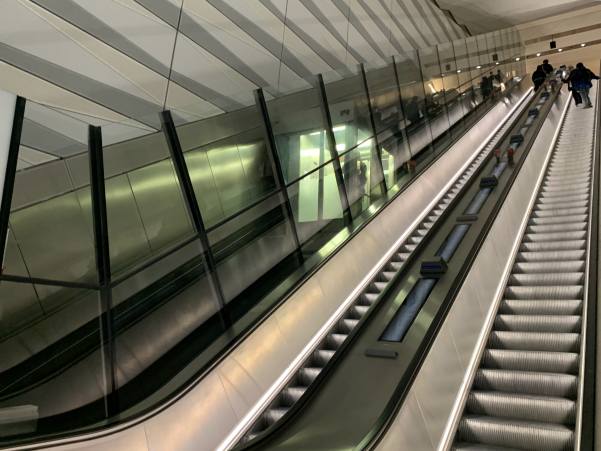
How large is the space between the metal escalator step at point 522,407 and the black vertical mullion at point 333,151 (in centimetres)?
375

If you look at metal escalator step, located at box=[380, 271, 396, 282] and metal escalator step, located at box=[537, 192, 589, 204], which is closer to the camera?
metal escalator step, located at box=[380, 271, 396, 282]

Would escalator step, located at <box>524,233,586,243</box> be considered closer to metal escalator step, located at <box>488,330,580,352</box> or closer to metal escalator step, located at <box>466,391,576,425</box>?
metal escalator step, located at <box>488,330,580,352</box>

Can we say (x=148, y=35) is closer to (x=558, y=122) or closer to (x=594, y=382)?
(x=594, y=382)

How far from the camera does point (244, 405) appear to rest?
179 inches

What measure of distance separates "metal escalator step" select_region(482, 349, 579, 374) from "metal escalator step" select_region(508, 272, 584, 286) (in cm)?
150

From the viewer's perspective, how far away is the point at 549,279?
6.29 meters

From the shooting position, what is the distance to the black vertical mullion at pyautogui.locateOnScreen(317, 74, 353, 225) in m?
7.94

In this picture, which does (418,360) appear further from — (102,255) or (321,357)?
(102,255)

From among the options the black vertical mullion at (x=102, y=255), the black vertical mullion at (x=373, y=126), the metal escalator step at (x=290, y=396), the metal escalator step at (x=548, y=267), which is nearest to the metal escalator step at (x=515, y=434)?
the metal escalator step at (x=290, y=396)

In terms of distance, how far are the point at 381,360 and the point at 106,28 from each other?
6303 mm

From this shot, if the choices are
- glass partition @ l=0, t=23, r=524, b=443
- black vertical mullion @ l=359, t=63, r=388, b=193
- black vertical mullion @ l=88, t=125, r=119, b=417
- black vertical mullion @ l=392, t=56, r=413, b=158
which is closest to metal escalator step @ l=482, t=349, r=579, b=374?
glass partition @ l=0, t=23, r=524, b=443

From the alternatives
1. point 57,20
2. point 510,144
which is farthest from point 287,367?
point 510,144

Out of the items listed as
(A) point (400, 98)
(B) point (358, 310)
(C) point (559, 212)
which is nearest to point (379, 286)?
(B) point (358, 310)

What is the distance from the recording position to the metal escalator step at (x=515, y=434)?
3.76 meters
